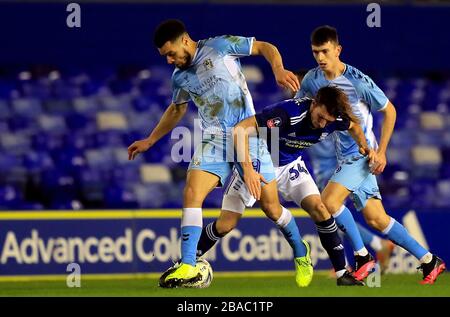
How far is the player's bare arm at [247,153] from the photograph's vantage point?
9281 mm

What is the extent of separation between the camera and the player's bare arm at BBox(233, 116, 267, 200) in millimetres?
9281

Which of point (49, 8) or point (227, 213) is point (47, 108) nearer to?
point (49, 8)

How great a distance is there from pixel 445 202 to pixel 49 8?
5.88 metres

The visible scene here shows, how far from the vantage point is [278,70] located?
30.2 ft

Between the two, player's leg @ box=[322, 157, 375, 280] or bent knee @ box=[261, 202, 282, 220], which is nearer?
bent knee @ box=[261, 202, 282, 220]

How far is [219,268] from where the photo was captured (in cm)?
1377

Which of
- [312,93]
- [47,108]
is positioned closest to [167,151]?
[47,108]

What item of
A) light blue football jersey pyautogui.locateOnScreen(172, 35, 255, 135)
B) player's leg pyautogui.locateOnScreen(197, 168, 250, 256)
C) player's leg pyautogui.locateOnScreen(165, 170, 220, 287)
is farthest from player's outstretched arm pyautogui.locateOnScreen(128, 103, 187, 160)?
player's leg pyautogui.locateOnScreen(165, 170, 220, 287)

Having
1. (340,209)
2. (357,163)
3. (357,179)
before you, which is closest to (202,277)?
(340,209)

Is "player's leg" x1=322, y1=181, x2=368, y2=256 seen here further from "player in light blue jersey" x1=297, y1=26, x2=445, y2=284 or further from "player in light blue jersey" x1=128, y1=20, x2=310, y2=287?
"player in light blue jersey" x1=128, y1=20, x2=310, y2=287

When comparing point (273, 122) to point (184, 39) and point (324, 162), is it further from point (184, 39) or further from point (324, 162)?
point (324, 162)

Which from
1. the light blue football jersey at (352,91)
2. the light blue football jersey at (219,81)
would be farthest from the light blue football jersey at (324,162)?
the light blue football jersey at (219,81)

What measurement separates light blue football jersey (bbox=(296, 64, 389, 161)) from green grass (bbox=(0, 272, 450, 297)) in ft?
4.00

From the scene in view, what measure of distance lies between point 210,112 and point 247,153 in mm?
621
